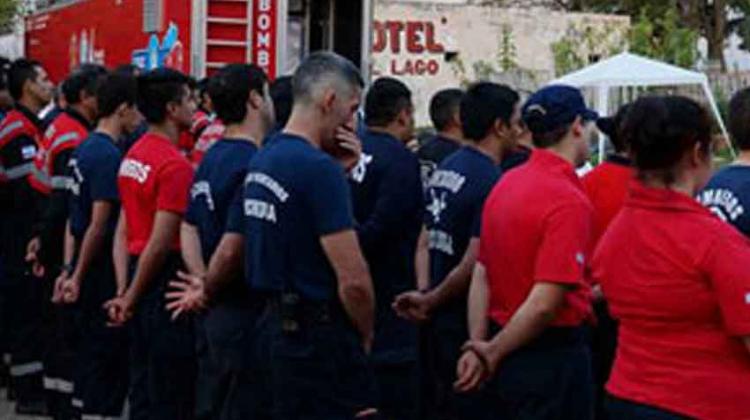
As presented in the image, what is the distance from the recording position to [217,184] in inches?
256

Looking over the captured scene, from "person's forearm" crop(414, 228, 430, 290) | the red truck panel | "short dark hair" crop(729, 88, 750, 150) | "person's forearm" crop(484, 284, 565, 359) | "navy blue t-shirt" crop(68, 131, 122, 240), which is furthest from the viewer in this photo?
the red truck panel

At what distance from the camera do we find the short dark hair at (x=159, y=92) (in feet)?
23.9

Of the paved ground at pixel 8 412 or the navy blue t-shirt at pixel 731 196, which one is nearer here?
the navy blue t-shirt at pixel 731 196

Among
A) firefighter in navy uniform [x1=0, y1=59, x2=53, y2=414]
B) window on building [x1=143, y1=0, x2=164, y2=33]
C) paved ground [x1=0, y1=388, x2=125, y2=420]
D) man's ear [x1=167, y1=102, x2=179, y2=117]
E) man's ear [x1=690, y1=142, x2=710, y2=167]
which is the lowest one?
paved ground [x1=0, y1=388, x2=125, y2=420]

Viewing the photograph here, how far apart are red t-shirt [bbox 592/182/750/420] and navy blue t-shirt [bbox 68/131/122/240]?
13.0 ft

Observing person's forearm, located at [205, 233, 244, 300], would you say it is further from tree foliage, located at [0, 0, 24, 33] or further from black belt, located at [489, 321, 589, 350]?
tree foliage, located at [0, 0, 24, 33]

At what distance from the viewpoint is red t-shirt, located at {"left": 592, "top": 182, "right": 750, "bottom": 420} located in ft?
14.6

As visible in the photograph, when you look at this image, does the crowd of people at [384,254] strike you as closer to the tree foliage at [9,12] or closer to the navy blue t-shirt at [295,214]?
the navy blue t-shirt at [295,214]

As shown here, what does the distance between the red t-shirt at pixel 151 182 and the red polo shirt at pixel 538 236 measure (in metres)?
1.88

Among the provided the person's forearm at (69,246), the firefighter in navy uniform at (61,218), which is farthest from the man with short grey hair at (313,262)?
the firefighter in navy uniform at (61,218)

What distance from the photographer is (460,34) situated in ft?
149

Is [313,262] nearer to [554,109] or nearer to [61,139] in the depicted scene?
[554,109]

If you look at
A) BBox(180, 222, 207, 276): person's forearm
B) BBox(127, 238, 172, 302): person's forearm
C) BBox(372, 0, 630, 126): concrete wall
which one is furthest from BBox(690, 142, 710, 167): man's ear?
BBox(372, 0, 630, 126): concrete wall

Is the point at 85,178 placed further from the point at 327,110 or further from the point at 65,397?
the point at 327,110
